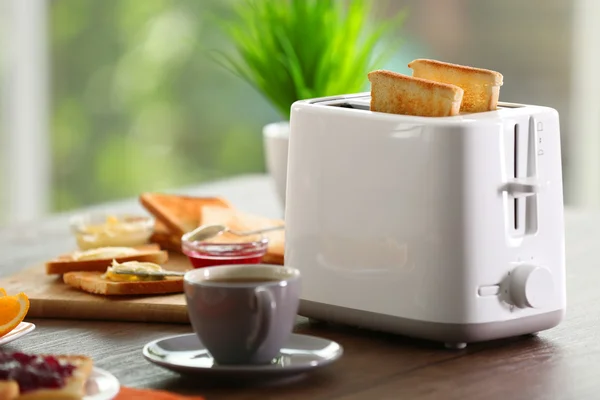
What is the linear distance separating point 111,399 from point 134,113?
3.61m

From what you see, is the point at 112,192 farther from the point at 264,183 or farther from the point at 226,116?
the point at 264,183

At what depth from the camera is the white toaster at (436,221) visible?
A: 1.03 metres

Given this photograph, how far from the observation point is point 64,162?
4.44m

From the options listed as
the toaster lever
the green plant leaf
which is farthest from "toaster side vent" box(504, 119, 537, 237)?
the green plant leaf

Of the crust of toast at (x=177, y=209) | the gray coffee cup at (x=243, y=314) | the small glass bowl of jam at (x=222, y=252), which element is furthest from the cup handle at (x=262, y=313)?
the crust of toast at (x=177, y=209)

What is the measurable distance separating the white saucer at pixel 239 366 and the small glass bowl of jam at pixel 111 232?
1.76ft

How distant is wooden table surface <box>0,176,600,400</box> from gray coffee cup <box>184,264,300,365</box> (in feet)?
0.12

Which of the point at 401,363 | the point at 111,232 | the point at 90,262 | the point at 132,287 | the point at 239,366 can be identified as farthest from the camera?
the point at 111,232

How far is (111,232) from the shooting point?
1.54 metres

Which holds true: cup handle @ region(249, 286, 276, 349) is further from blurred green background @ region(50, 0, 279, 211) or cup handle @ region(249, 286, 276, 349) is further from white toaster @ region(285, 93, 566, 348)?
blurred green background @ region(50, 0, 279, 211)

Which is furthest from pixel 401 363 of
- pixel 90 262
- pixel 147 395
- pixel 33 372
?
pixel 90 262

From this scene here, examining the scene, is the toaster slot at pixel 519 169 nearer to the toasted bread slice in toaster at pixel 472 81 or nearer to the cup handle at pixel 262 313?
the toasted bread slice in toaster at pixel 472 81

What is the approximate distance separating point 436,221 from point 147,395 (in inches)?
13.5

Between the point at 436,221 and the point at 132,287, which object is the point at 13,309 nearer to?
the point at 132,287
